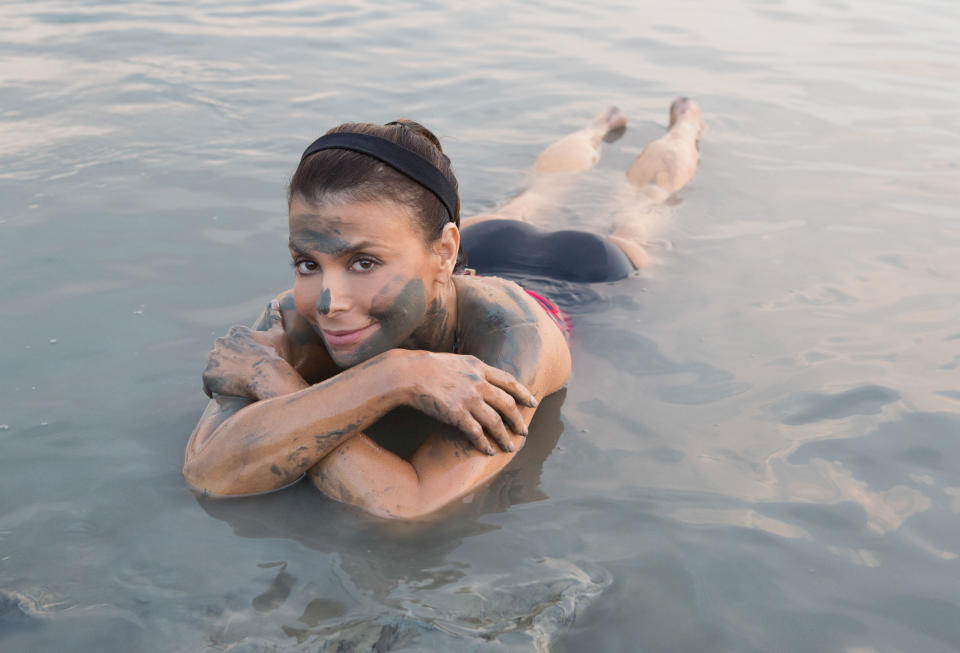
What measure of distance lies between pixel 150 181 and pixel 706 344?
12.8 feet

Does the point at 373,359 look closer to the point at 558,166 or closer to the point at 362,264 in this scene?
the point at 362,264

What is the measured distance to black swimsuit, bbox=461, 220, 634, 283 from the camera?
4672 mm

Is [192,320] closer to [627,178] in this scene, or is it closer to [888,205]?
[627,178]

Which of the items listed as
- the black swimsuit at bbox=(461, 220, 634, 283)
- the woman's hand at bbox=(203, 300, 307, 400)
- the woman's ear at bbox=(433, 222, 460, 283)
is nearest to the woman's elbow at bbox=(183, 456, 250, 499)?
the woman's hand at bbox=(203, 300, 307, 400)

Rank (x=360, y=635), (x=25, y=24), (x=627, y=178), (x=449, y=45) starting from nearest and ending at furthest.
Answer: (x=360, y=635)
(x=627, y=178)
(x=25, y=24)
(x=449, y=45)

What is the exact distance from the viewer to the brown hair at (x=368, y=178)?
290cm

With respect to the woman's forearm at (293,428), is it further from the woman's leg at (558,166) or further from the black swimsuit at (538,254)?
the woman's leg at (558,166)

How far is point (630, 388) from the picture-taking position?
3.85 m

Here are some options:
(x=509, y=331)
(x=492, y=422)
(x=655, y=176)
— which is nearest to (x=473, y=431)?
(x=492, y=422)

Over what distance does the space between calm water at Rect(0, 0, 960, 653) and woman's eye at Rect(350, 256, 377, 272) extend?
2.80ft

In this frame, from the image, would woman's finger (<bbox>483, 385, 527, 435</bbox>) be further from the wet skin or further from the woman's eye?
the woman's eye

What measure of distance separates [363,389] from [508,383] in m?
0.50

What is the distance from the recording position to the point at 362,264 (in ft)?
9.70

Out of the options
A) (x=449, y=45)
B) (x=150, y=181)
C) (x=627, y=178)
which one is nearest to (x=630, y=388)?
(x=627, y=178)
